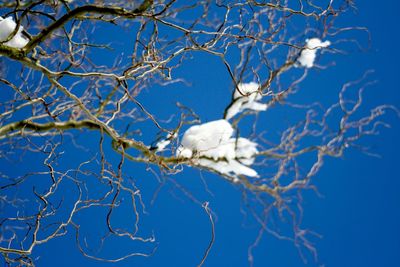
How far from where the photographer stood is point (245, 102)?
14.1ft

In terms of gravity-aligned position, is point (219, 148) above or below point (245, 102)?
below

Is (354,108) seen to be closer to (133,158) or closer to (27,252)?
(133,158)

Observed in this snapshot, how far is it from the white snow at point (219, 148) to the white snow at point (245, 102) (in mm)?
284

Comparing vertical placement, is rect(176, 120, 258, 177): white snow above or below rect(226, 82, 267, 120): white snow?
below

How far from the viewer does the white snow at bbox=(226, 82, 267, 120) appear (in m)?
4.06

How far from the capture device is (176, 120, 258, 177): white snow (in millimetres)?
3562

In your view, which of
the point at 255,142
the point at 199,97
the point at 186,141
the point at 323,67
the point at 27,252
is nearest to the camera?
the point at 27,252

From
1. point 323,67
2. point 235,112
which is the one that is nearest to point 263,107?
point 235,112

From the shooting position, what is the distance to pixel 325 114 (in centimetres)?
432

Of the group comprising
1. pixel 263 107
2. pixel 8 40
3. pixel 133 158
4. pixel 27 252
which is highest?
pixel 263 107

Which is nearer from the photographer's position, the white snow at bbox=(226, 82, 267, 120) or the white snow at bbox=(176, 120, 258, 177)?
the white snow at bbox=(176, 120, 258, 177)

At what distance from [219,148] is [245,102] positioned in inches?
27.1

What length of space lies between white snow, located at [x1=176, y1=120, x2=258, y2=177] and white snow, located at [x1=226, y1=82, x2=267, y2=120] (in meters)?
0.28

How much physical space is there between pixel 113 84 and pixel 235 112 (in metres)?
1.18
